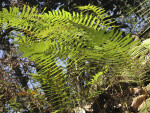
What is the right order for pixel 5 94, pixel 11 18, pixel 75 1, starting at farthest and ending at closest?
1. pixel 75 1
2. pixel 5 94
3. pixel 11 18

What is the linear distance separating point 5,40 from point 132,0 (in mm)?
3062

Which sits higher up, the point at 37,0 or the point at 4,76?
the point at 37,0

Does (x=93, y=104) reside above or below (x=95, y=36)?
below

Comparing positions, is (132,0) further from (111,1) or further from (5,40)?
(5,40)

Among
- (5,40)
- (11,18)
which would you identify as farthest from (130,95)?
(5,40)

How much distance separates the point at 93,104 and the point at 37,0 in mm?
3078

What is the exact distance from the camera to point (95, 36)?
603 mm

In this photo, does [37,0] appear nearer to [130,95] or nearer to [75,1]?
[75,1]

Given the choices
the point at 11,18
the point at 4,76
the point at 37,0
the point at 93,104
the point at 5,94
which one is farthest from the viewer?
the point at 37,0

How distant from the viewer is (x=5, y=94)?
2.37 metres

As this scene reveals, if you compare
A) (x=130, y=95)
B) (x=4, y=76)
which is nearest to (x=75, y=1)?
(x=4, y=76)

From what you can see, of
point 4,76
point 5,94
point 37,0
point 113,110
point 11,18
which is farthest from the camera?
point 37,0

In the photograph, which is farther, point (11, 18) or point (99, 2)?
point (99, 2)

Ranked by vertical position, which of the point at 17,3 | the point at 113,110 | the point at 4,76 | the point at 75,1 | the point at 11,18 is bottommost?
the point at 113,110
